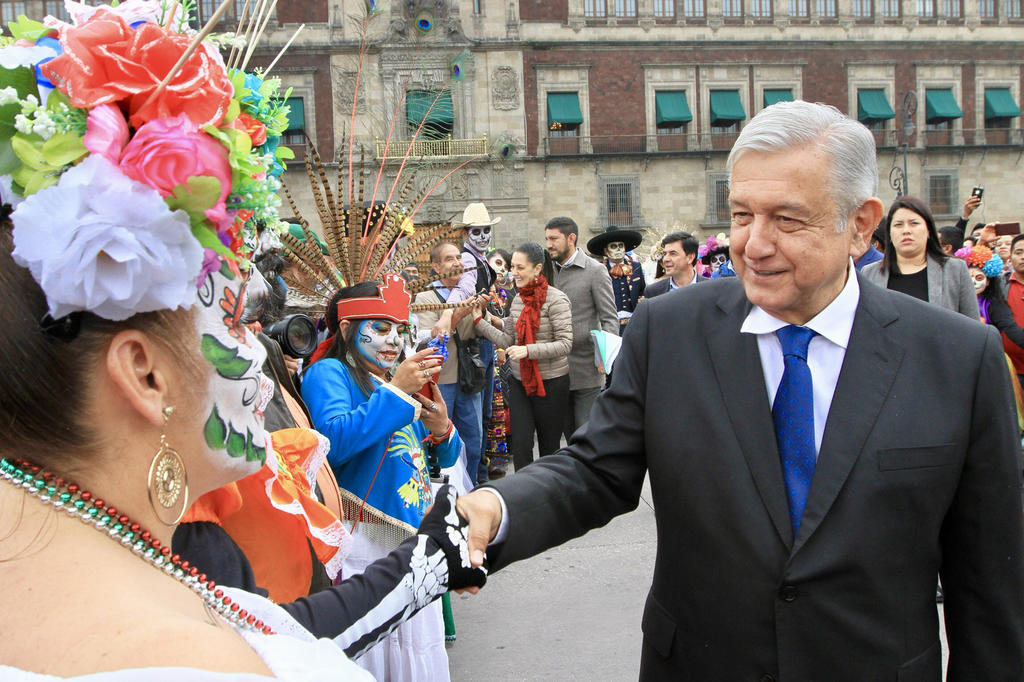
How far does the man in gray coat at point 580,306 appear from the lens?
669 cm

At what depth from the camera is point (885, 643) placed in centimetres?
184

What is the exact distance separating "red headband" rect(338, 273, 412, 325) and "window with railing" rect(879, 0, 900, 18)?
35.4 metres

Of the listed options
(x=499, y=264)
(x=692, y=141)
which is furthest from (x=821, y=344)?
(x=692, y=141)

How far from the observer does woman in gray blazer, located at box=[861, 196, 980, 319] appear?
4695mm

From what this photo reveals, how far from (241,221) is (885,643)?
1.61m

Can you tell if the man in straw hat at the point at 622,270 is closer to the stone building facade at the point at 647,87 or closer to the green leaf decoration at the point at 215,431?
the green leaf decoration at the point at 215,431

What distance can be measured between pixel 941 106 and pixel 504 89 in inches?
699

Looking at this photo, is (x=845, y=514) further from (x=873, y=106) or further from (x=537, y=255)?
(x=873, y=106)

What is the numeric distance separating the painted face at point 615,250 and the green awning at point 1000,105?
30578mm

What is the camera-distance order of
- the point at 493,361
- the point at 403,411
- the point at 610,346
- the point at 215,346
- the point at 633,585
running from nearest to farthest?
the point at 215,346, the point at 403,411, the point at 633,585, the point at 610,346, the point at 493,361

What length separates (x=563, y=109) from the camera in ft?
101

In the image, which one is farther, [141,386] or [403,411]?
[403,411]

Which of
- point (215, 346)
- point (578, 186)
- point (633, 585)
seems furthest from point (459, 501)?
point (578, 186)

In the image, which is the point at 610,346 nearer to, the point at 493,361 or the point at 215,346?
the point at 493,361
